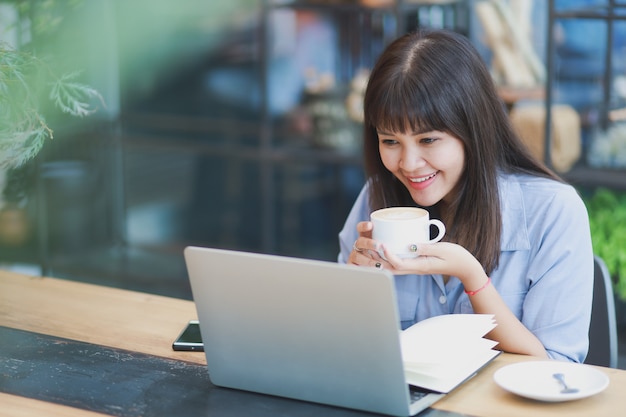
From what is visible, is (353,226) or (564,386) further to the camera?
(353,226)

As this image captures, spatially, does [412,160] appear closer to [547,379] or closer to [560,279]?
[560,279]

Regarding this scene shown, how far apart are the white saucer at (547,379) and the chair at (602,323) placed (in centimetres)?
36

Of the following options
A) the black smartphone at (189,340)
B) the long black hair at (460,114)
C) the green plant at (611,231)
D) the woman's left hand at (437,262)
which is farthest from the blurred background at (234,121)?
the black smartphone at (189,340)

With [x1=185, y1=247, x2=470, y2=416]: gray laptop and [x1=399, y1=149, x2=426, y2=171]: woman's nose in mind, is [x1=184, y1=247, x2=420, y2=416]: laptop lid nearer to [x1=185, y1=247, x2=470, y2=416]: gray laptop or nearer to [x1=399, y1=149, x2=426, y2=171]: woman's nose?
[x1=185, y1=247, x2=470, y2=416]: gray laptop

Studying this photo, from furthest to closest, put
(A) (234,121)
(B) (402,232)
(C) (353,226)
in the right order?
(A) (234,121) < (C) (353,226) < (B) (402,232)

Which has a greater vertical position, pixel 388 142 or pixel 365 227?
pixel 388 142

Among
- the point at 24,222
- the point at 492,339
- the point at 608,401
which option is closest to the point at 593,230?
the point at 492,339

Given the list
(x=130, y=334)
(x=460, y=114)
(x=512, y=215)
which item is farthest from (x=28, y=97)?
(x=512, y=215)

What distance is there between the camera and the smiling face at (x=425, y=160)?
5.56ft

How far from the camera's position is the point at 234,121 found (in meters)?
4.17

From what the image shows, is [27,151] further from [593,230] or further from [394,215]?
[593,230]

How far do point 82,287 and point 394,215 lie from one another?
30.7 inches

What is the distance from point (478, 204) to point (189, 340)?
597mm

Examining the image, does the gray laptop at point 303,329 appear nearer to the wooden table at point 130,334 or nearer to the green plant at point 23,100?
the wooden table at point 130,334
